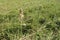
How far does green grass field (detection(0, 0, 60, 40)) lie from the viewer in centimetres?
383

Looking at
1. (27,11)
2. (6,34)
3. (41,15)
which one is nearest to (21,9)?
(27,11)

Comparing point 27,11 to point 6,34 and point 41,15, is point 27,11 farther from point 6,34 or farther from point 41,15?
point 6,34

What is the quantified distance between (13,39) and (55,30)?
76cm

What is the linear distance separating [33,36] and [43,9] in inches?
33.4

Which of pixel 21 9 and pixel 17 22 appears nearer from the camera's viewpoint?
pixel 17 22

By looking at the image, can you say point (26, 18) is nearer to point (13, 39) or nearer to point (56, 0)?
point (13, 39)

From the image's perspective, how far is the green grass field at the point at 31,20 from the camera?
3830 mm

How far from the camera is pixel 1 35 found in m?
3.81

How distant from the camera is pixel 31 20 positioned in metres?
4.18

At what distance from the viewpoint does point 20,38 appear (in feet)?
12.2

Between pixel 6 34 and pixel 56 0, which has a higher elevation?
pixel 56 0

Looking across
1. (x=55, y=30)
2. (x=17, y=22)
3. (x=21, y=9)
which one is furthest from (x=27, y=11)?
(x=55, y=30)

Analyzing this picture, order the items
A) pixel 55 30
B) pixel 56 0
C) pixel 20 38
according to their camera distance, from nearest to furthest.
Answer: pixel 20 38 < pixel 55 30 < pixel 56 0

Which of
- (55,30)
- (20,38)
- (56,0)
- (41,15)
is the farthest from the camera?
(56,0)
